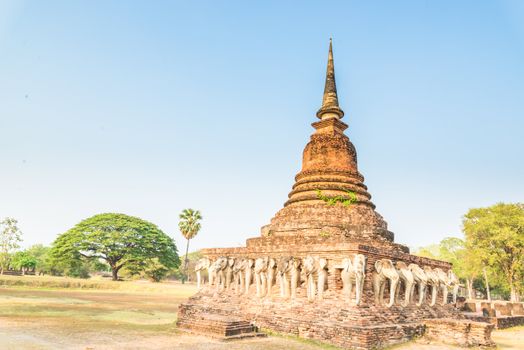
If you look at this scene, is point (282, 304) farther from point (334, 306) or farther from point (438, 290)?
point (438, 290)

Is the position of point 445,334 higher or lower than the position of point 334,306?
lower

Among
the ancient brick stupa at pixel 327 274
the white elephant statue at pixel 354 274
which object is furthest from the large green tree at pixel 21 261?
the white elephant statue at pixel 354 274

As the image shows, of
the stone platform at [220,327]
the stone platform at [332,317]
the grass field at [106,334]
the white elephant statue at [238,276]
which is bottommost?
the grass field at [106,334]

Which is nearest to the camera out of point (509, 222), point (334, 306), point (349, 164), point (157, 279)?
point (334, 306)

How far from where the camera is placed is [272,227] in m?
15.3

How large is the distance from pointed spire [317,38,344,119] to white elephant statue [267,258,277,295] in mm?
7396

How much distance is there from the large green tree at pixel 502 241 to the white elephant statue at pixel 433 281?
792 inches

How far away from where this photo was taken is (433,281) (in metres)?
13.5

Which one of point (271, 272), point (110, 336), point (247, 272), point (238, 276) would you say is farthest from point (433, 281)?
point (110, 336)

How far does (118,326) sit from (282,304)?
17.8 ft

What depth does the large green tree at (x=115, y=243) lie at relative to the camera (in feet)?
137

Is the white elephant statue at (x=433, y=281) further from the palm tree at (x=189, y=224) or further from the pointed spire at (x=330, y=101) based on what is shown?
the palm tree at (x=189, y=224)

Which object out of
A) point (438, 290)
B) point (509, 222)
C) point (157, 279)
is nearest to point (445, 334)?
point (438, 290)

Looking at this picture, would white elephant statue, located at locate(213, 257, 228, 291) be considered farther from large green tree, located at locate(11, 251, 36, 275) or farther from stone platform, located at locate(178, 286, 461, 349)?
large green tree, located at locate(11, 251, 36, 275)
